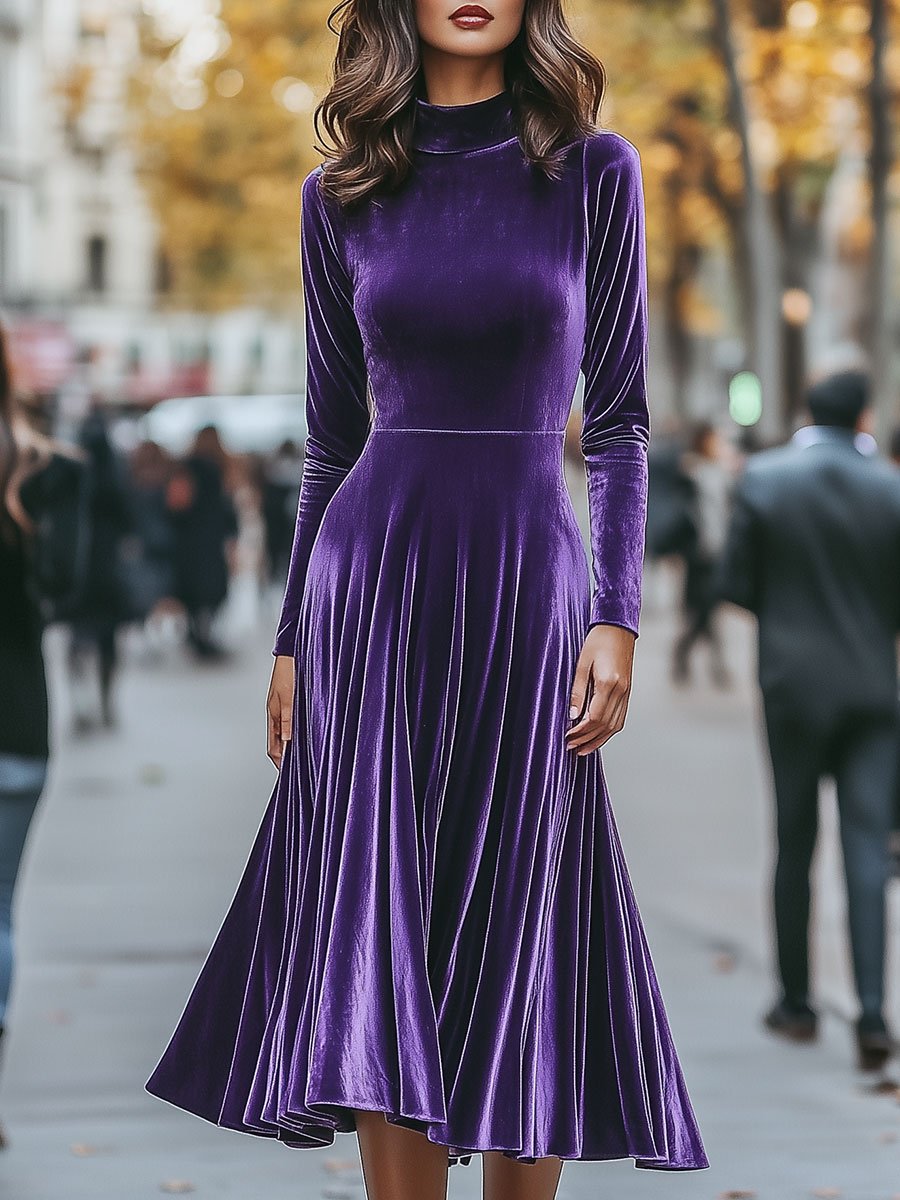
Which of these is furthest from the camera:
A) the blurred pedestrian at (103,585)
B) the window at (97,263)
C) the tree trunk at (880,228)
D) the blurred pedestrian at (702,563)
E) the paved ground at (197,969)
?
the window at (97,263)

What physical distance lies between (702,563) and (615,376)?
13.8m

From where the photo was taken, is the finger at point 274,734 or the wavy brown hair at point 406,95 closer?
the wavy brown hair at point 406,95

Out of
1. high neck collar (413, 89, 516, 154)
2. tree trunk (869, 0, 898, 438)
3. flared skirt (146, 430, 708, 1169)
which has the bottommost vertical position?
flared skirt (146, 430, 708, 1169)

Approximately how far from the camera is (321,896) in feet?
10.8

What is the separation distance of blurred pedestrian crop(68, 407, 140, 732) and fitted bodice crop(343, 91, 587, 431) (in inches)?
395

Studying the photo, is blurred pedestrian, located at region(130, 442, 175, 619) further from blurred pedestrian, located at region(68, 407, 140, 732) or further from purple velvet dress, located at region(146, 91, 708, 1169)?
purple velvet dress, located at region(146, 91, 708, 1169)

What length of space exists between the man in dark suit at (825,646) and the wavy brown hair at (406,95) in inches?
132

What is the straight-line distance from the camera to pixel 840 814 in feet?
21.5

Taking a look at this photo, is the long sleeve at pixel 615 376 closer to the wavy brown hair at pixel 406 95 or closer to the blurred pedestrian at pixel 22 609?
the wavy brown hair at pixel 406 95

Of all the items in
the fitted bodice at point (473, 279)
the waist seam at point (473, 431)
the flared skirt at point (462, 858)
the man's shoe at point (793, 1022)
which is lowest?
the man's shoe at point (793, 1022)

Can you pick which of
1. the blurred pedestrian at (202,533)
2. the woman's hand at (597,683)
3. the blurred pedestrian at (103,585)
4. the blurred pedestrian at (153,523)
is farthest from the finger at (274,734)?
the blurred pedestrian at (202,533)

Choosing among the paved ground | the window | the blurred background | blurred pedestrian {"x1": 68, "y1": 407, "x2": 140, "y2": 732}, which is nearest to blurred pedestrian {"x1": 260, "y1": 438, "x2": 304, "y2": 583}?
the blurred background

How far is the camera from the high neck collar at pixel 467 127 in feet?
10.8

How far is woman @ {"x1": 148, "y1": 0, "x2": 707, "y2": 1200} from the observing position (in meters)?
3.20
